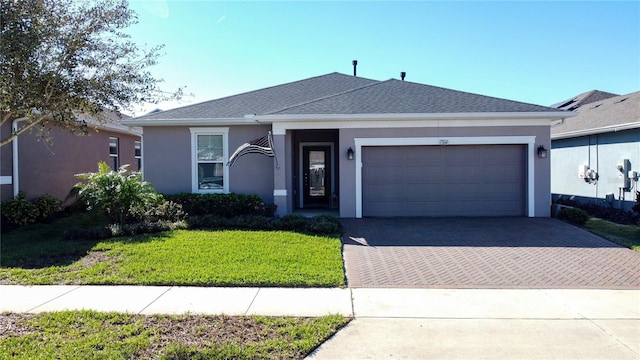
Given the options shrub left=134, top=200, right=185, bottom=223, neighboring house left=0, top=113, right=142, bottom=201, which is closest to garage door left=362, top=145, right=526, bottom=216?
shrub left=134, top=200, right=185, bottom=223

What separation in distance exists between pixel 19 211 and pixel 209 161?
5.29m

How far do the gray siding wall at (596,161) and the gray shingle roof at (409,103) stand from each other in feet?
10.9

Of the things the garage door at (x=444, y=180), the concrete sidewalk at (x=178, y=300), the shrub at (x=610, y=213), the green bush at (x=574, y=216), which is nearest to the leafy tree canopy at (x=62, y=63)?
the concrete sidewalk at (x=178, y=300)

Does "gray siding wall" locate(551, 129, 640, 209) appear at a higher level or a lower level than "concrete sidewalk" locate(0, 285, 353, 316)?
higher

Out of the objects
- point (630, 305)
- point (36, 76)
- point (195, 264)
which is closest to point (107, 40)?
point (36, 76)

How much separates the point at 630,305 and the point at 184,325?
19.3ft

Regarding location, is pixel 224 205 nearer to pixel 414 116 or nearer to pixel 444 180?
pixel 414 116

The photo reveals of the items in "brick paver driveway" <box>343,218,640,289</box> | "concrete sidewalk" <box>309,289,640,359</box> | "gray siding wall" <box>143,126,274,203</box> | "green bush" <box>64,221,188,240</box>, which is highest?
"gray siding wall" <box>143,126,274,203</box>

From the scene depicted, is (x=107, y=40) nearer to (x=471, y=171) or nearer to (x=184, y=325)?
(x=184, y=325)

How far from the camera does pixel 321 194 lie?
52.9ft

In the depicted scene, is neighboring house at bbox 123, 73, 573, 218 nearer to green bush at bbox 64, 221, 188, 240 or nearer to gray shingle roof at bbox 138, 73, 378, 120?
gray shingle roof at bbox 138, 73, 378, 120

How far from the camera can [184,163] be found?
13172mm

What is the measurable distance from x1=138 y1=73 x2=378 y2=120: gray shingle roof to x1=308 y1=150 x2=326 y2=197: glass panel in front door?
7.17 ft

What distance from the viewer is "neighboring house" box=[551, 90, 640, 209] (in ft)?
42.0
